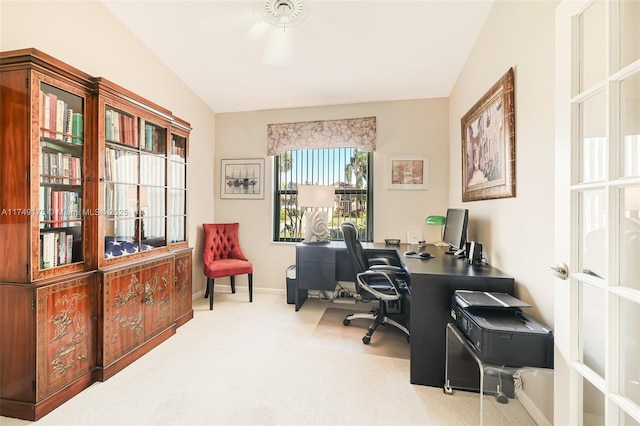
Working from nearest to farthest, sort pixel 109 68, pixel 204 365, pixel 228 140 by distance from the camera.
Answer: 1. pixel 204 365
2. pixel 109 68
3. pixel 228 140

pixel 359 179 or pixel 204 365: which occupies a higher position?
pixel 359 179

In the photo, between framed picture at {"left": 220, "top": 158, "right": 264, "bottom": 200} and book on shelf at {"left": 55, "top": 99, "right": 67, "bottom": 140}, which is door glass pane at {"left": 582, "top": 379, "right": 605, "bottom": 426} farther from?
framed picture at {"left": 220, "top": 158, "right": 264, "bottom": 200}

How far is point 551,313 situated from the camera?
4.53ft

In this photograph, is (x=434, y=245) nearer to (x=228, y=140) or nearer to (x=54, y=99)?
(x=228, y=140)

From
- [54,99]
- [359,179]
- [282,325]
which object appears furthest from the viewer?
[359,179]

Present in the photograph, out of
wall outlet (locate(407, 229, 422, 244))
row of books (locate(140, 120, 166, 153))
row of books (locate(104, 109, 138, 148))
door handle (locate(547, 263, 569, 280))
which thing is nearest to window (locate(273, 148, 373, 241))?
wall outlet (locate(407, 229, 422, 244))

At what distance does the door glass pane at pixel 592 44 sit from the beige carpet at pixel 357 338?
2151mm

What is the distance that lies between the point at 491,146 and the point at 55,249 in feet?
10.6

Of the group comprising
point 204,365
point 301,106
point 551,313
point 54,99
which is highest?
point 301,106

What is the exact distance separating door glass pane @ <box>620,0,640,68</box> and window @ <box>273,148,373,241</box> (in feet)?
8.98

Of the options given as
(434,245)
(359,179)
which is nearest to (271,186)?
(359,179)

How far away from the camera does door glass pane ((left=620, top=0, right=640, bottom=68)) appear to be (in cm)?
81

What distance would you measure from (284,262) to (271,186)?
43.8 inches

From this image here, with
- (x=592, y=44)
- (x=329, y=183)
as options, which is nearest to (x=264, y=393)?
(x=592, y=44)
